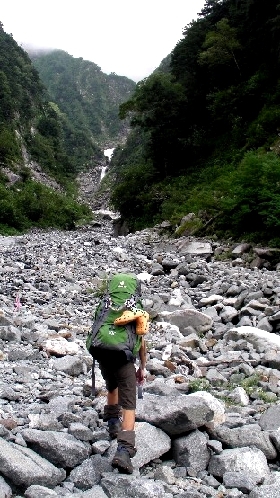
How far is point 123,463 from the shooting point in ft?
10.7

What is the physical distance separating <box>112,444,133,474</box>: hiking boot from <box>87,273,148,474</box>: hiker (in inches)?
4.4

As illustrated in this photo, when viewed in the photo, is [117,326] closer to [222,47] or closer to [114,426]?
Answer: [114,426]

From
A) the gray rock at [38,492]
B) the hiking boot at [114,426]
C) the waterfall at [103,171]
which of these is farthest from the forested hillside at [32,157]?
the gray rock at [38,492]

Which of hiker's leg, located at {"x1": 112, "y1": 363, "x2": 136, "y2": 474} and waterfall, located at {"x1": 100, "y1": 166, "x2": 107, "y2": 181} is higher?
hiker's leg, located at {"x1": 112, "y1": 363, "x2": 136, "y2": 474}

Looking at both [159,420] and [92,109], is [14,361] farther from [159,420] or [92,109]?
[92,109]

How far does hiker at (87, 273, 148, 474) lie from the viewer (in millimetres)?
3643

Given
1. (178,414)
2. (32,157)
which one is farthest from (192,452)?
(32,157)

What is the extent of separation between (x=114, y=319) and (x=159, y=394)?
45.5 inches

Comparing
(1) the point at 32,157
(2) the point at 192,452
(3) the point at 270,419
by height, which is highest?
(1) the point at 32,157

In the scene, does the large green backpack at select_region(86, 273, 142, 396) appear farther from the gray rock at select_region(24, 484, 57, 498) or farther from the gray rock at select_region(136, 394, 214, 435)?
the gray rock at select_region(24, 484, 57, 498)

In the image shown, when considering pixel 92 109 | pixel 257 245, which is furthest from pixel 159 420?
pixel 92 109

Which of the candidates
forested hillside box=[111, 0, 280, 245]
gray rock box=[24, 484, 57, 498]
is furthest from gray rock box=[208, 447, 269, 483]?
forested hillside box=[111, 0, 280, 245]

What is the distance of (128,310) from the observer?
377 cm

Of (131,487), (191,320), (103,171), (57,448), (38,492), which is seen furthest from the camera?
(103,171)
